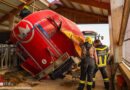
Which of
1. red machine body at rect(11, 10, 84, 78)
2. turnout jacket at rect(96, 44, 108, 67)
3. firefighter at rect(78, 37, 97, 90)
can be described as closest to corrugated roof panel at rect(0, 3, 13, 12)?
red machine body at rect(11, 10, 84, 78)

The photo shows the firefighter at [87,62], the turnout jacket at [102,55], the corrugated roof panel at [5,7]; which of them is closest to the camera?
the firefighter at [87,62]

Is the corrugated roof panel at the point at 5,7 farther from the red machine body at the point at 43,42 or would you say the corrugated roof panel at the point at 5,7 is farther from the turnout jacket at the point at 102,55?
the turnout jacket at the point at 102,55

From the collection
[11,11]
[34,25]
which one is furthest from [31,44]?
[11,11]

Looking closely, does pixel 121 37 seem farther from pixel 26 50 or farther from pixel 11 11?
pixel 11 11

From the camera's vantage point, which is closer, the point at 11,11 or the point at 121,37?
the point at 121,37

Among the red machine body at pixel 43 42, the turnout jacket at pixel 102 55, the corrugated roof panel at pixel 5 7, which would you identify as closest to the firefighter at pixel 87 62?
the turnout jacket at pixel 102 55

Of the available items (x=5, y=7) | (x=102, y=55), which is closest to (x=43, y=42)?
(x=102, y=55)

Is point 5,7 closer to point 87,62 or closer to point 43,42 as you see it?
point 43,42

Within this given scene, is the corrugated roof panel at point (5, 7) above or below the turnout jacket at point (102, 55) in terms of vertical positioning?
above

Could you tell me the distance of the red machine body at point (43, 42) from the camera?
12.3 feet

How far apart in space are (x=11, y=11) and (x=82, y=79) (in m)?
7.32

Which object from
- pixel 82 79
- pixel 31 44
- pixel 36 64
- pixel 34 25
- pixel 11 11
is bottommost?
pixel 82 79

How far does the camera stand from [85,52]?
Result: 3186 millimetres

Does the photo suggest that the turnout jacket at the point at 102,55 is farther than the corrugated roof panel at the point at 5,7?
No
